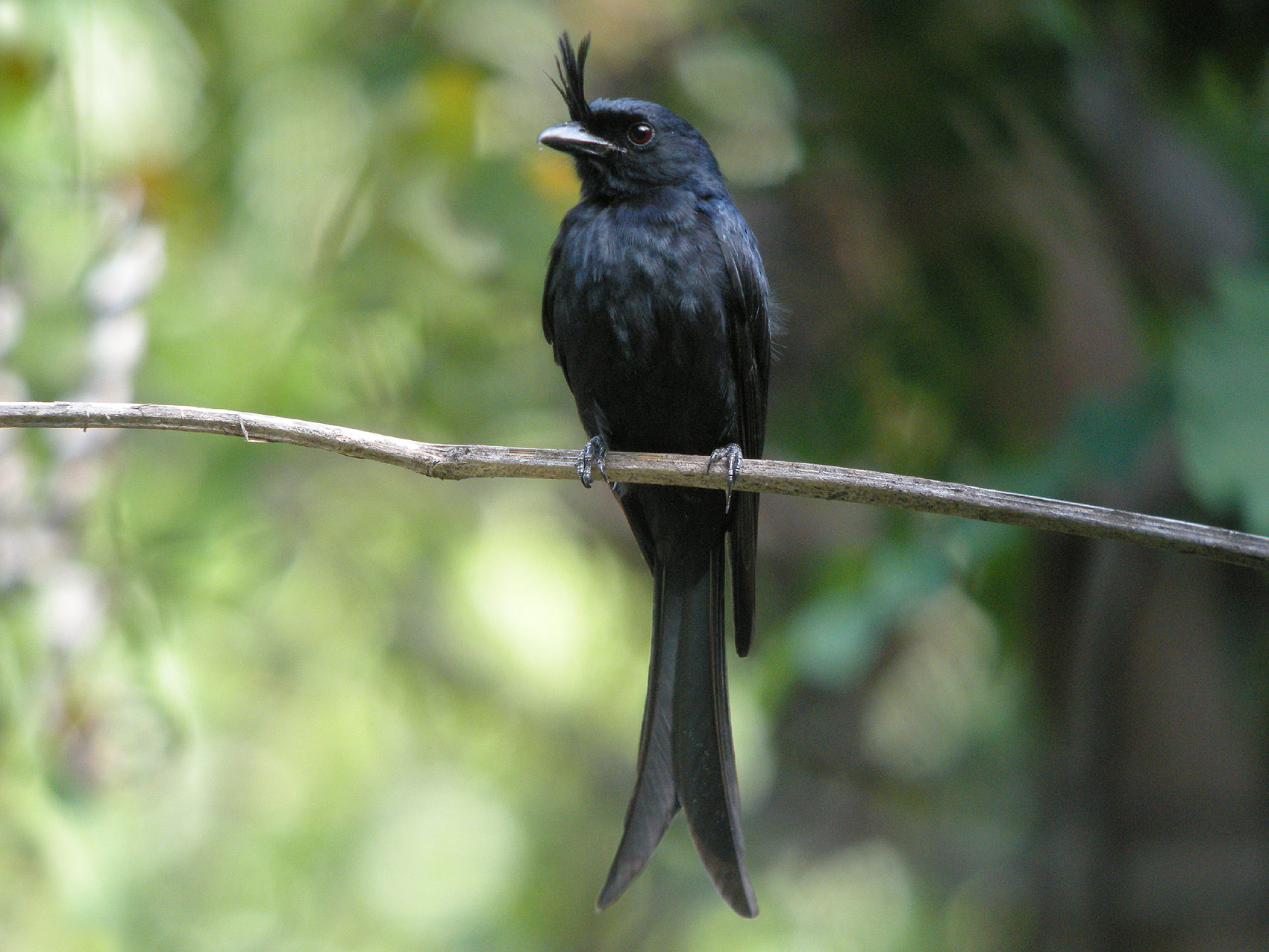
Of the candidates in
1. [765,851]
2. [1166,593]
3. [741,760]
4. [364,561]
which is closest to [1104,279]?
[1166,593]

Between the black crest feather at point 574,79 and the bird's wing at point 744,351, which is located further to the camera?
the black crest feather at point 574,79

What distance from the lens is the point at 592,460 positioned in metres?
2.43

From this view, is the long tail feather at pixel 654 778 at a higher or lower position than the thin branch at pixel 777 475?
lower

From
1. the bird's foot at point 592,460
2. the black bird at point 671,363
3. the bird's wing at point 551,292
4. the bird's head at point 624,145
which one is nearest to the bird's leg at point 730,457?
the black bird at point 671,363

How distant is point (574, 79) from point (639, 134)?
9.1 inches

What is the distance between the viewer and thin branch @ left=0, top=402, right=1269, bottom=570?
5.92 feet

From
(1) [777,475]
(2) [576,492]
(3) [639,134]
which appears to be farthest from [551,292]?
(2) [576,492]

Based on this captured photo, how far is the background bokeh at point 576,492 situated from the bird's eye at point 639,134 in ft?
1.89

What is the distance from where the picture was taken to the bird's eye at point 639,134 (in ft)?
10.0

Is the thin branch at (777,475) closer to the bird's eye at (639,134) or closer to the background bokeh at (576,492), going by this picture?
the background bokeh at (576,492)

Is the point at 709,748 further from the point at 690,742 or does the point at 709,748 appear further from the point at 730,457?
the point at 730,457

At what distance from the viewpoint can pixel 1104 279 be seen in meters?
4.52

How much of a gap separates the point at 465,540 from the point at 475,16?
188 centimetres

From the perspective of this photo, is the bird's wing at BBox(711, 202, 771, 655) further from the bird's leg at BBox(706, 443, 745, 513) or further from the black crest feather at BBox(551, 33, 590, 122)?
the black crest feather at BBox(551, 33, 590, 122)
